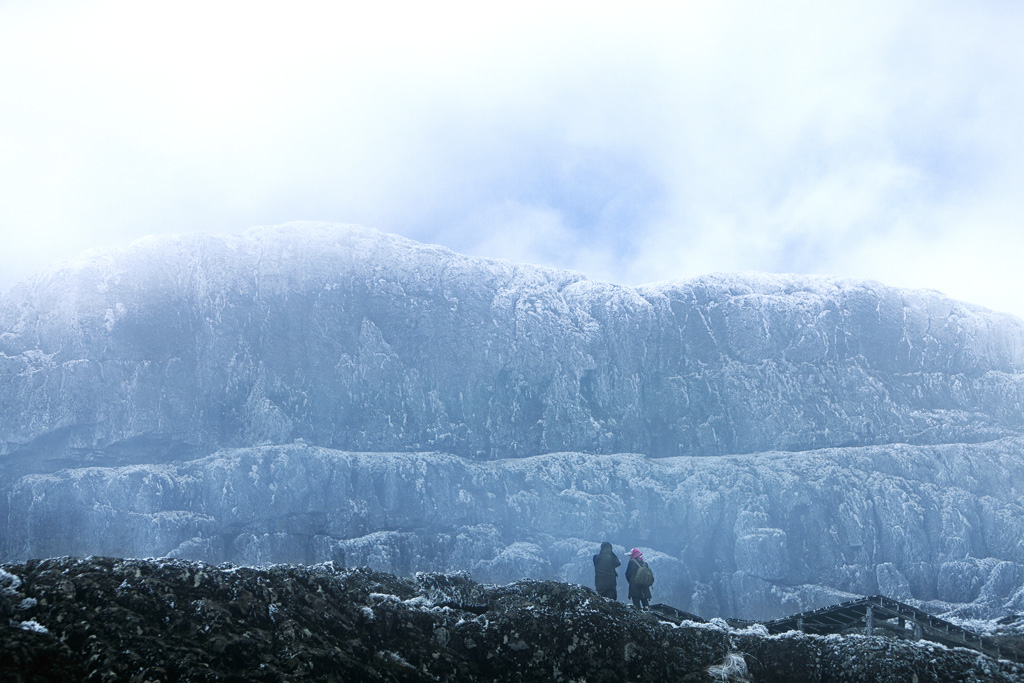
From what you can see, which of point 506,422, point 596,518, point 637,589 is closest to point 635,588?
point 637,589

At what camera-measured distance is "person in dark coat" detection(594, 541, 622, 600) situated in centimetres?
3797

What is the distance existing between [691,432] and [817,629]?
5518 centimetres

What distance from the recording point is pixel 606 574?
38188 millimetres

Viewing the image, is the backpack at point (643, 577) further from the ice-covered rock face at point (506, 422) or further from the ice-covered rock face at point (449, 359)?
the ice-covered rock face at point (449, 359)

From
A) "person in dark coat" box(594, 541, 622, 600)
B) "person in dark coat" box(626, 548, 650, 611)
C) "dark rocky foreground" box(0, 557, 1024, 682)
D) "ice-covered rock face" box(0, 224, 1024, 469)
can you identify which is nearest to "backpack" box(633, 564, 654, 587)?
"person in dark coat" box(626, 548, 650, 611)

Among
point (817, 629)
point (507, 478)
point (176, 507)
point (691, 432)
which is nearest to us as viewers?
point (817, 629)

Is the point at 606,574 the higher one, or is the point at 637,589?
the point at 606,574

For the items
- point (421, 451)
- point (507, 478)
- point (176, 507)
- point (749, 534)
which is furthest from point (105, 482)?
point (749, 534)

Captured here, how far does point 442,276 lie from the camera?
9162 centimetres

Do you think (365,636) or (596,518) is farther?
(596,518)

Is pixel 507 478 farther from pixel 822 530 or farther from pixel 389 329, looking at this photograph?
pixel 822 530

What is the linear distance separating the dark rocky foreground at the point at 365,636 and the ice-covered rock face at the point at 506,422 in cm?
4698

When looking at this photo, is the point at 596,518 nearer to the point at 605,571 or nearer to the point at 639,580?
the point at 605,571

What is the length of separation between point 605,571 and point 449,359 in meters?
50.3
